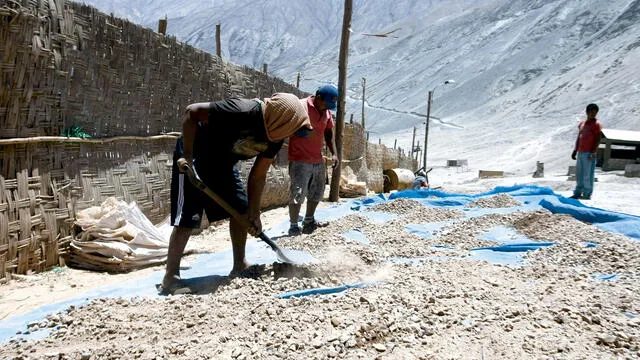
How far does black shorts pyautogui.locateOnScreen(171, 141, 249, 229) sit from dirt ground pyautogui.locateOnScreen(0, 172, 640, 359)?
40 cm

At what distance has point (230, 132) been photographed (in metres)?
2.78

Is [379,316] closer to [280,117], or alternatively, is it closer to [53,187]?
[280,117]

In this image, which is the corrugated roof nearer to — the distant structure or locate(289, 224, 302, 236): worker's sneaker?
the distant structure

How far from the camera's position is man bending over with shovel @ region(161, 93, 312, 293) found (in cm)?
268

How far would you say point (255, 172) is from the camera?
3.04 meters

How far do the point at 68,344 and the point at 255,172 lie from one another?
1.41 meters

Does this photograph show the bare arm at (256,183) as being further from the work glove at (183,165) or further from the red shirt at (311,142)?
the red shirt at (311,142)

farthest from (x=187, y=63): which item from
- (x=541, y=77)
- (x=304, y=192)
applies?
(x=541, y=77)

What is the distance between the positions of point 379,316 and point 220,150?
1.34m

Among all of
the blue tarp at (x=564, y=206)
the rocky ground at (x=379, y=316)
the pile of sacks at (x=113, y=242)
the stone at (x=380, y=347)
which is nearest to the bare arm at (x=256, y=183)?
the rocky ground at (x=379, y=316)

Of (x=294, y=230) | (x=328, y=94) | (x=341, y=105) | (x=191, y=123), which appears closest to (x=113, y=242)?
(x=191, y=123)

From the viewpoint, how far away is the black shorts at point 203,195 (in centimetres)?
272

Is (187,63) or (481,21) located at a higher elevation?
(481,21)

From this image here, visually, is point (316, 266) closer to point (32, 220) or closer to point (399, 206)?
point (32, 220)
